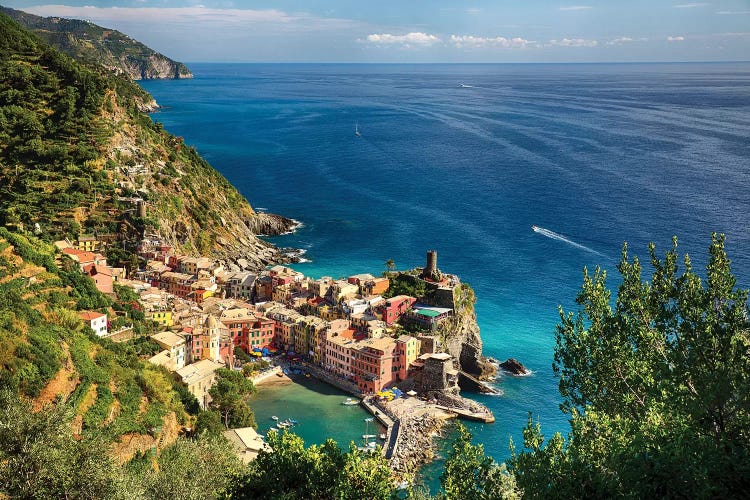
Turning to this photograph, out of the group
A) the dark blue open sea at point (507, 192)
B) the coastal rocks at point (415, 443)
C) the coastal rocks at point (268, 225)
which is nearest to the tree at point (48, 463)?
the coastal rocks at point (415, 443)

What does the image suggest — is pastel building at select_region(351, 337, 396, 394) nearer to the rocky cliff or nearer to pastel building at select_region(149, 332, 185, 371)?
the rocky cliff

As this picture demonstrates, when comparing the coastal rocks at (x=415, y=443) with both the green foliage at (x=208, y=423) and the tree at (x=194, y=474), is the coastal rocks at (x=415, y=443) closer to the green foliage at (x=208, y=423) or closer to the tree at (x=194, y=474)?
the green foliage at (x=208, y=423)

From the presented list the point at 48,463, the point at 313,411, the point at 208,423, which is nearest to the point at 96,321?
the point at 208,423

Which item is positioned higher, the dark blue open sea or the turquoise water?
the dark blue open sea

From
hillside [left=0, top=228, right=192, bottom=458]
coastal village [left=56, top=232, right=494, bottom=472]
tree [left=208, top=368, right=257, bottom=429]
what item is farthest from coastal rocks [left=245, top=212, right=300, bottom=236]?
tree [left=208, top=368, right=257, bottom=429]

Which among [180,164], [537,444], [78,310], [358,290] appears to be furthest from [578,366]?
[180,164]
